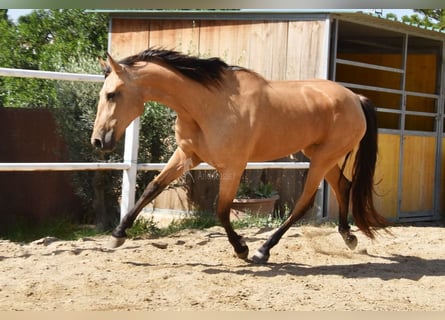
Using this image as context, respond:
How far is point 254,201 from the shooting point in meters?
7.52

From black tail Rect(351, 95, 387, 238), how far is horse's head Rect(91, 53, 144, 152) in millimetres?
2344

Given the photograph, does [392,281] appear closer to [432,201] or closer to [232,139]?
[232,139]

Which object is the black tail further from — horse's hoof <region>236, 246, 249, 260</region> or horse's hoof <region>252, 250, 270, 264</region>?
horse's hoof <region>236, 246, 249, 260</region>

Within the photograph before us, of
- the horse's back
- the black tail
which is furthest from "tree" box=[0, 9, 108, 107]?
the black tail

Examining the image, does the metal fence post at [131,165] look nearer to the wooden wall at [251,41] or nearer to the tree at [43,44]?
the wooden wall at [251,41]

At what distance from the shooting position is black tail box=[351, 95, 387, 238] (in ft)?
18.8

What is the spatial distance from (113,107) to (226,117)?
0.87m

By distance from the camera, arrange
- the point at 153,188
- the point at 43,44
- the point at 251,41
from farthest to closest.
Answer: the point at 43,44
the point at 251,41
the point at 153,188

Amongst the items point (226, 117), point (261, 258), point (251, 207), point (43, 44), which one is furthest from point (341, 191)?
point (43, 44)

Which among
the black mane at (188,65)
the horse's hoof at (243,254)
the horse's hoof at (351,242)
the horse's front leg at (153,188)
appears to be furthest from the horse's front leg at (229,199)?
the horse's hoof at (351,242)

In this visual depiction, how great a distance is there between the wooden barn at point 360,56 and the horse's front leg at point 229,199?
2.89 m

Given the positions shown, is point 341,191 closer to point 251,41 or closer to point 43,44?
point 251,41

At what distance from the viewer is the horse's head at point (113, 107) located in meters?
4.52

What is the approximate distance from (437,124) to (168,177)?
5.64m
